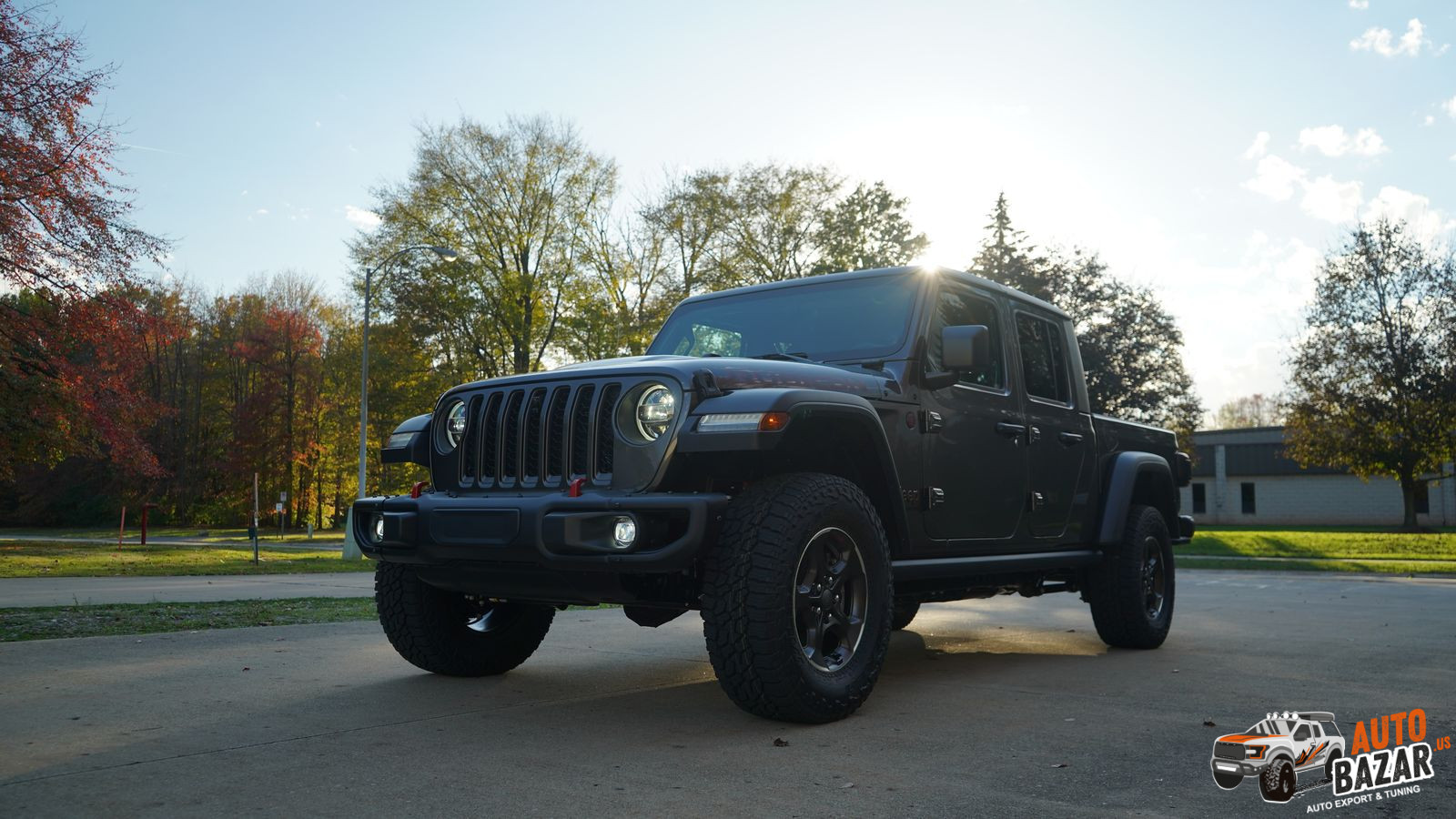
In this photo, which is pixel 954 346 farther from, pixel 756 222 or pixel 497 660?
pixel 756 222

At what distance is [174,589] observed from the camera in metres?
12.0

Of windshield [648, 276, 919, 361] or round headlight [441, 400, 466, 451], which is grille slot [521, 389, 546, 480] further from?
windshield [648, 276, 919, 361]

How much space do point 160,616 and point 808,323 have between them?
583 cm

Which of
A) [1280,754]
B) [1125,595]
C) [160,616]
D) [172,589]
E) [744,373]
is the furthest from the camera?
[172,589]

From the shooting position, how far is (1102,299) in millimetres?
45844

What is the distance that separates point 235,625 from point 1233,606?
912 centimetres

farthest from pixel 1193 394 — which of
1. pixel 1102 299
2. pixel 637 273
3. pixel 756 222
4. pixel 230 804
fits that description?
pixel 230 804

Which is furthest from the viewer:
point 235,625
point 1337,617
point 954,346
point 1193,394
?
point 1193,394

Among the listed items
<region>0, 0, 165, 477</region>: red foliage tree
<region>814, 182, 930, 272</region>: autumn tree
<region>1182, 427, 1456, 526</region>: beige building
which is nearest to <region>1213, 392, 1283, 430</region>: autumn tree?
<region>1182, 427, 1456, 526</region>: beige building

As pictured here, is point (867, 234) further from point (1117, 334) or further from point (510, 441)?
point (510, 441)

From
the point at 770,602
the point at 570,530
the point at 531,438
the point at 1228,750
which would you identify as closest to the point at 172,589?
the point at 531,438

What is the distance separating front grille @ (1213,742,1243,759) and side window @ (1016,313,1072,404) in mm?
2839

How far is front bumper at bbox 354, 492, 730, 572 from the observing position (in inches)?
161

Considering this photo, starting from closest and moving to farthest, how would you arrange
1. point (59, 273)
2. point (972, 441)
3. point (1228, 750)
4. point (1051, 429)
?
point (1228, 750), point (972, 441), point (1051, 429), point (59, 273)
